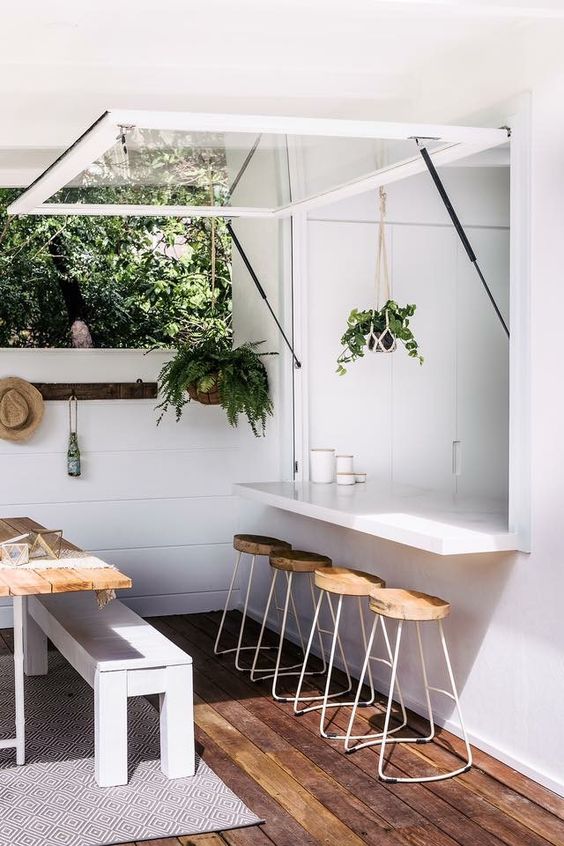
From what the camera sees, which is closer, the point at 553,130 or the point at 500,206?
the point at 553,130

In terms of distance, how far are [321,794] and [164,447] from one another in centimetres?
339

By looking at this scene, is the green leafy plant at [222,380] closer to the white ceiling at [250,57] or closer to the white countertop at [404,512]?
the white countertop at [404,512]

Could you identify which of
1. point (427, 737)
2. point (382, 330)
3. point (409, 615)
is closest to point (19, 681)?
point (409, 615)

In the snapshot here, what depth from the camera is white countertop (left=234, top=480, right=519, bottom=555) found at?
3.75 m

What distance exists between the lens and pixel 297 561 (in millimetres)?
4852

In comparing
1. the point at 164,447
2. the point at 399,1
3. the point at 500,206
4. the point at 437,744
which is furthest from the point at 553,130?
the point at 164,447

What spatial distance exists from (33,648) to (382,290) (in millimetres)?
2689

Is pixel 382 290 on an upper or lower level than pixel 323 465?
upper

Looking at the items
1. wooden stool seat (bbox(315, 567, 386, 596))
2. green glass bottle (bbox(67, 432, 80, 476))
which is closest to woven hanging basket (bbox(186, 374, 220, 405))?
green glass bottle (bbox(67, 432, 80, 476))

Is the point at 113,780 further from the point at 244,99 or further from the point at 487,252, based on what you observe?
the point at 487,252

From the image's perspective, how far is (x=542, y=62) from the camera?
3643mm

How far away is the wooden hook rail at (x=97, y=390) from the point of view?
6.38 meters

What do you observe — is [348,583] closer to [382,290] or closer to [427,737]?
[427,737]

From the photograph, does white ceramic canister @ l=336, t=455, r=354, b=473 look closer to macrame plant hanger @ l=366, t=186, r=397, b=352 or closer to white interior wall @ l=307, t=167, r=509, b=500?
white interior wall @ l=307, t=167, r=509, b=500
